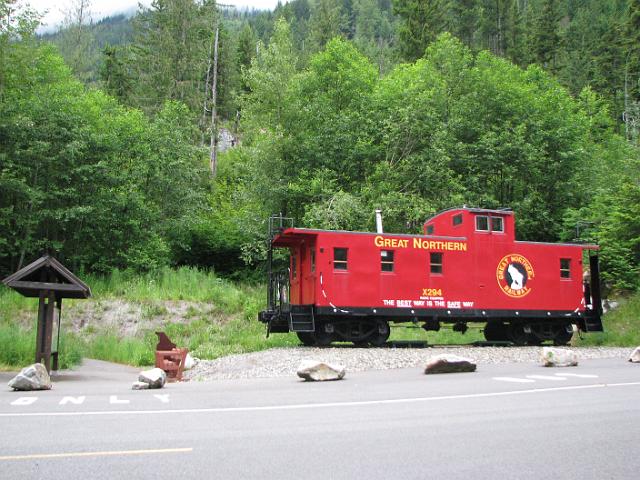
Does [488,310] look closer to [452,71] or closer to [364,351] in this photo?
[364,351]

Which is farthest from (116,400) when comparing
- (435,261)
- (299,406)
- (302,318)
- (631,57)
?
(631,57)

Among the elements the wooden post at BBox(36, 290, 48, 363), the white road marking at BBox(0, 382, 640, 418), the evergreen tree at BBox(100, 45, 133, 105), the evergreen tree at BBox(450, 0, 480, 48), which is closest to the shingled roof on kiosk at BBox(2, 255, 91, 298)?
the wooden post at BBox(36, 290, 48, 363)

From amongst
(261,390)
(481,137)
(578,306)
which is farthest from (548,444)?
(481,137)

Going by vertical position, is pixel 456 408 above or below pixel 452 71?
below

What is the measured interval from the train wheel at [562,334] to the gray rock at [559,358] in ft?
24.3

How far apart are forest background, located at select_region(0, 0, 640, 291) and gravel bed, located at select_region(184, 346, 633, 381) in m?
10.3

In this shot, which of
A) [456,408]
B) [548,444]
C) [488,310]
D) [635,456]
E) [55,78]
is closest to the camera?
[635,456]

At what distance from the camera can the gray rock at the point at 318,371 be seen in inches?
443

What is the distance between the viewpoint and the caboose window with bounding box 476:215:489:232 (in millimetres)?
18875

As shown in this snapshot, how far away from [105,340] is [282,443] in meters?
15.9

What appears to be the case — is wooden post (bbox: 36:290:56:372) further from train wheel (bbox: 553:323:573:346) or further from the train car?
train wheel (bbox: 553:323:573:346)

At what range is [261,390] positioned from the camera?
10039 mm

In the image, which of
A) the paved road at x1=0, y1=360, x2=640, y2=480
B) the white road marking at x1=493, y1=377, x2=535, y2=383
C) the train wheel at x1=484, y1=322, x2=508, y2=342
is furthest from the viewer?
the train wheel at x1=484, y1=322, x2=508, y2=342

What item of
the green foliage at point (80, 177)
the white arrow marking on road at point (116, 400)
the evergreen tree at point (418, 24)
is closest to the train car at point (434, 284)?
the white arrow marking on road at point (116, 400)
